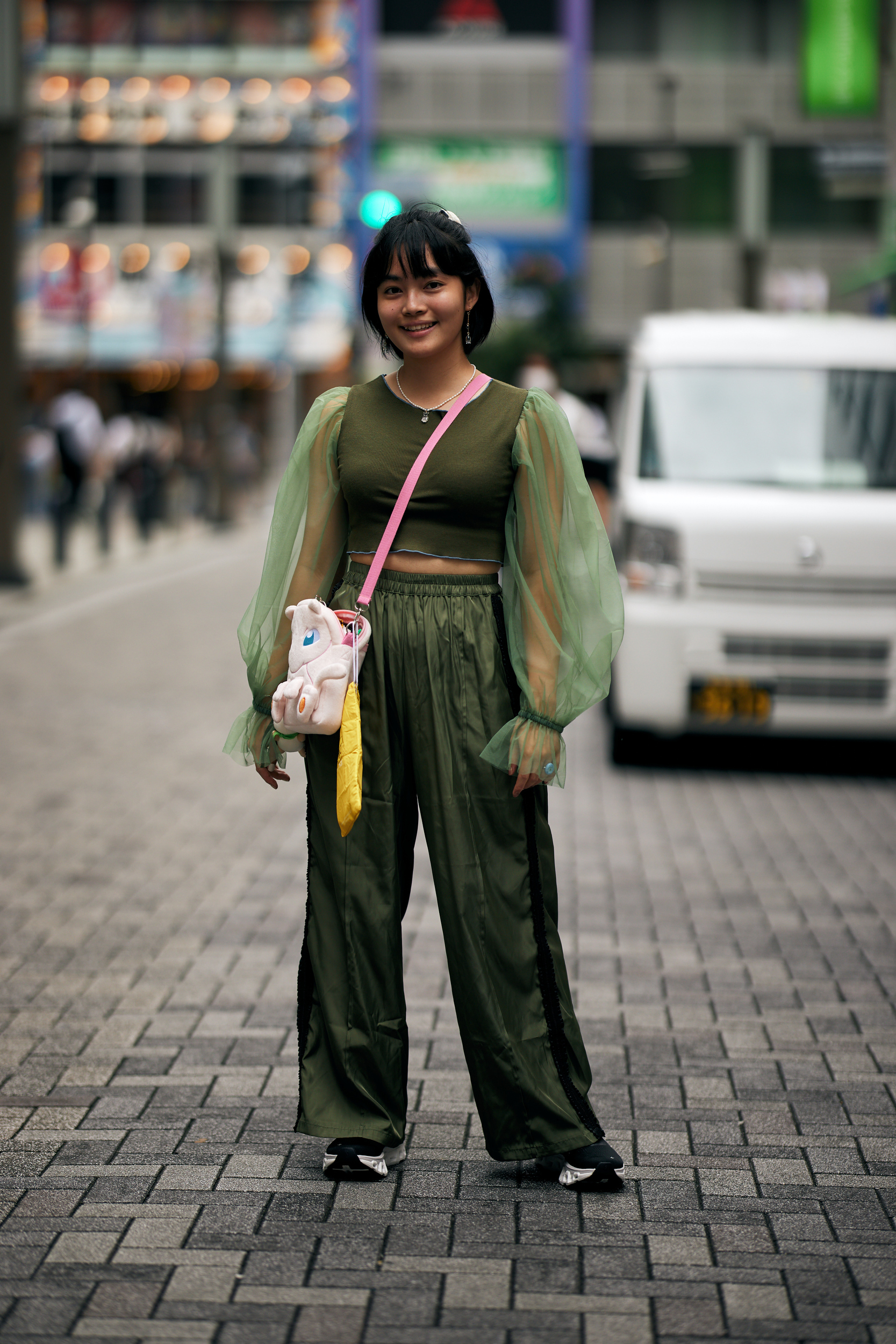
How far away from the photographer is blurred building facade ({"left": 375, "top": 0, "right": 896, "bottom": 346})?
1727 inches

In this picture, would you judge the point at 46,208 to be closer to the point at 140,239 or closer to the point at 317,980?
the point at 140,239

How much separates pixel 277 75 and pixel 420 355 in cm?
4679

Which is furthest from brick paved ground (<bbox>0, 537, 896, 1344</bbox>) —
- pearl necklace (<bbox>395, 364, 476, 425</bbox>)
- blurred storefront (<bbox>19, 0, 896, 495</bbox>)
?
blurred storefront (<bbox>19, 0, 896, 495</bbox>)

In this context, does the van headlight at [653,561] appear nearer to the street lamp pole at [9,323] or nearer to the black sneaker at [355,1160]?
the black sneaker at [355,1160]

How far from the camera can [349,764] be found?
345 centimetres

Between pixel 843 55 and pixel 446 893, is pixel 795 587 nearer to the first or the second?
pixel 446 893

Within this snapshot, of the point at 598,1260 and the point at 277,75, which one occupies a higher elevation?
the point at 277,75

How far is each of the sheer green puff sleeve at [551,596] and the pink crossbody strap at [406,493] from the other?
0.40 feet

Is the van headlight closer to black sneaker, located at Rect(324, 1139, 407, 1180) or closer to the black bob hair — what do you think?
the black bob hair

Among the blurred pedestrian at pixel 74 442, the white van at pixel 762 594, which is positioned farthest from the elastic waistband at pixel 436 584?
the blurred pedestrian at pixel 74 442

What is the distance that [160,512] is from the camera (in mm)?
26719

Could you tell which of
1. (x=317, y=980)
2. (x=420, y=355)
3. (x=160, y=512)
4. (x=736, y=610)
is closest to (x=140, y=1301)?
(x=317, y=980)

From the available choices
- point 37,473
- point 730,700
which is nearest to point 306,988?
point 730,700

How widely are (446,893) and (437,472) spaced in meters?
0.81
